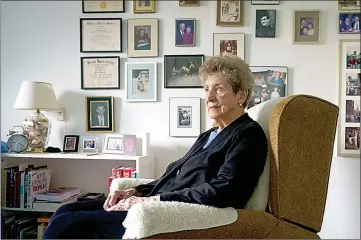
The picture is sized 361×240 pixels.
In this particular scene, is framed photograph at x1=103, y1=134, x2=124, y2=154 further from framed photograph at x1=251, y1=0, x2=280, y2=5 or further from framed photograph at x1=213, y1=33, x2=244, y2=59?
framed photograph at x1=251, y1=0, x2=280, y2=5

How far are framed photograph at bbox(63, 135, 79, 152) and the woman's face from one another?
139 cm

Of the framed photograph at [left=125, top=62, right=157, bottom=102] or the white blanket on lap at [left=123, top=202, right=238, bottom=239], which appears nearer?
the white blanket on lap at [left=123, top=202, right=238, bottom=239]

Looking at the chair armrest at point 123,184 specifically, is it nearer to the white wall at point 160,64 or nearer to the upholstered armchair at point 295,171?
the upholstered armchair at point 295,171

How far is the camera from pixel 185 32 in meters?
2.65

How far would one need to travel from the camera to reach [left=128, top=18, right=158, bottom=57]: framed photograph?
2676 mm

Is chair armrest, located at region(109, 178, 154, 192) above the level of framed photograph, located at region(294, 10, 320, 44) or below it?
below

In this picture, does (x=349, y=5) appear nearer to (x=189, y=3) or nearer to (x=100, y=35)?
(x=189, y=3)

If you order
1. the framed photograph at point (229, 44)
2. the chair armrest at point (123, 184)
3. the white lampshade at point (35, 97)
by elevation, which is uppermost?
the framed photograph at point (229, 44)

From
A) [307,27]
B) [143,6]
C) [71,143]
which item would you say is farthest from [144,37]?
[307,27]

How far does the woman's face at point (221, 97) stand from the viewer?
1.58 m

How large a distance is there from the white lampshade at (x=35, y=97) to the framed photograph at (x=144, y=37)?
63cm

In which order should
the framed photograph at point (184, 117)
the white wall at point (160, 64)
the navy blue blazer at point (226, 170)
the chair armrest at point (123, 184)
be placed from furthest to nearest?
the framed photograph at point (184, 117) < the white wall at point (160, 64) < the chair armrest at point (123, 184) < the navy blue blazer at point (226, 170)

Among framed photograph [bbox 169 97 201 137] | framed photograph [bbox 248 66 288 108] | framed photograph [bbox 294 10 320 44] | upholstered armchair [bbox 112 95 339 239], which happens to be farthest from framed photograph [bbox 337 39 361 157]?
upholstered armchair [bbox 112 95 339 239]

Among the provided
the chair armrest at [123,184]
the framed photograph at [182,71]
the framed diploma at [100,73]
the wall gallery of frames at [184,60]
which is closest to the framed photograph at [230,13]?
the wall gallery of frames at [184,60]
